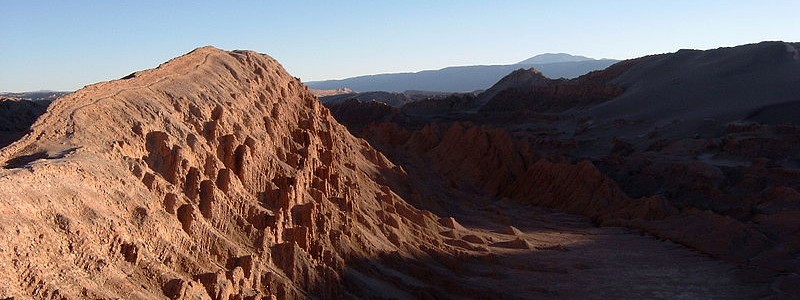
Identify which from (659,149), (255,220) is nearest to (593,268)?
(255,220)

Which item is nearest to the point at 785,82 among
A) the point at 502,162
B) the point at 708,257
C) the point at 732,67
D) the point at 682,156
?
the point at 732,67

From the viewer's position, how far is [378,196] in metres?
26.7

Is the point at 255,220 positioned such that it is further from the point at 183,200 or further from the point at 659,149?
the point at 659,149

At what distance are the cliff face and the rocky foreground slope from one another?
4cm

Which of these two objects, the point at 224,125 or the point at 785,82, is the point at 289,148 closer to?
the point at 224,125

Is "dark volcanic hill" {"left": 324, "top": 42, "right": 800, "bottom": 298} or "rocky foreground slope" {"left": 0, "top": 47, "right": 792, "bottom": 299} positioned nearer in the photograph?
"rocky foreground slope" {"left": 0, "top": 47, "right": 792, "bottom": 299}

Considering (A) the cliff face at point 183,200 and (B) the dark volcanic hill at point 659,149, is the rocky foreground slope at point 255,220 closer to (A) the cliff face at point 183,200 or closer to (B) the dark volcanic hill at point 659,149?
(A) the cliff face at point 183,200

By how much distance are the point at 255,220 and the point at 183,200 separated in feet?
7.08

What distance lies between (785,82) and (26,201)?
73537 mm

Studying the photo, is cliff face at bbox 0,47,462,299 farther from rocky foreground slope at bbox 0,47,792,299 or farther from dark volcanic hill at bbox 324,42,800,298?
dark volcanic hill at bbox 324,42,800,298

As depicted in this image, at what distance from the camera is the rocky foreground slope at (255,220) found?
11508 millimetres

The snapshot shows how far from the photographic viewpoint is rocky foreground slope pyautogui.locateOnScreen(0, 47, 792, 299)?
11508 millimetres

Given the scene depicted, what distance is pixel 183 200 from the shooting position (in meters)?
14.5

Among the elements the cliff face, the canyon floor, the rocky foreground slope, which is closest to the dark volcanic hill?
the canyon floor
